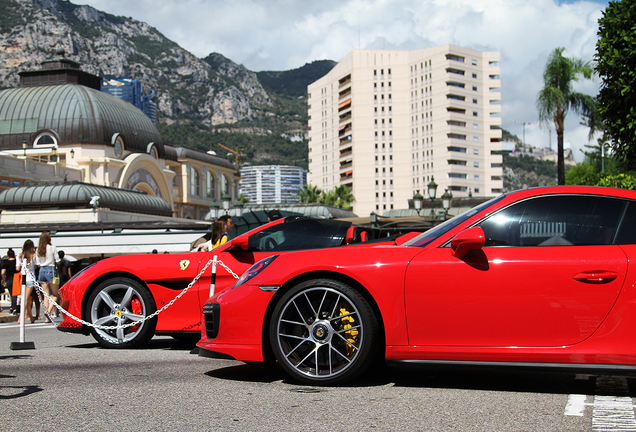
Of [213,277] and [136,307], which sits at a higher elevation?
[213,277]

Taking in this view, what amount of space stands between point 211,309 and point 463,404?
189 centimetres

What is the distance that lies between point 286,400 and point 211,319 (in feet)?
3.31

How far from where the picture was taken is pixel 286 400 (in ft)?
12.6

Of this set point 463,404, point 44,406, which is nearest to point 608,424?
point 463,404

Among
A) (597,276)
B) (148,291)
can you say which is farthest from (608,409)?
(148,291)

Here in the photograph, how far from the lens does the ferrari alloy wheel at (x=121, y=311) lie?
6.48 metres

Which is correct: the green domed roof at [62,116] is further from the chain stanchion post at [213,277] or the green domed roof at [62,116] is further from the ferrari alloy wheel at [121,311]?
the chain stanchion post at [213,277]

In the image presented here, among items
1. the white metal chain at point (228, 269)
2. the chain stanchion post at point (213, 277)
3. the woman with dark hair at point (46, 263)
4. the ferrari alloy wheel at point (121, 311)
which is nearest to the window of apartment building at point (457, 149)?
the woman with dark hair at point (46, 263)

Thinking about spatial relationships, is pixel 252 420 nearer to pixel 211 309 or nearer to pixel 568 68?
pixel 211 309

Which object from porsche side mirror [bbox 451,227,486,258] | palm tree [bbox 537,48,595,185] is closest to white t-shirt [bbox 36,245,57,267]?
porsche side mirror [bbox 451,227,486,258]

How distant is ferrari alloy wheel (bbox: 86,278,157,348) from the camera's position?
648cm

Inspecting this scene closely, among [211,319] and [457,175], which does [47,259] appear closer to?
[211,319]

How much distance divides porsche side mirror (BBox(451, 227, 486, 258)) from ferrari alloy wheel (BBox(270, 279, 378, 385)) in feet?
2.27

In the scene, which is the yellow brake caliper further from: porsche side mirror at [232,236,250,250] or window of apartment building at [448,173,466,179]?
window of apartment building at [448,173,466,179]
